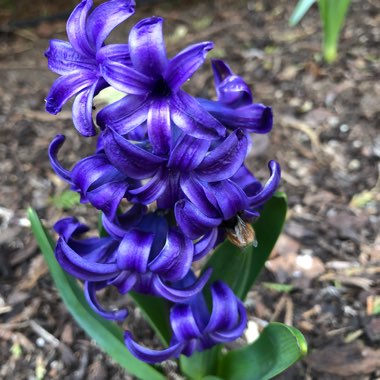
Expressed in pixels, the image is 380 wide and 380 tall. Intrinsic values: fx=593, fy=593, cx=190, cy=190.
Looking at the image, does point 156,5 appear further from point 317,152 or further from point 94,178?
point 94,178

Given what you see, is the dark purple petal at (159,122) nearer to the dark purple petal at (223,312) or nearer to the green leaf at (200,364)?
the dark purple petal at (223,312)

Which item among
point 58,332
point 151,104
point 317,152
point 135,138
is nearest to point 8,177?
point 58,332

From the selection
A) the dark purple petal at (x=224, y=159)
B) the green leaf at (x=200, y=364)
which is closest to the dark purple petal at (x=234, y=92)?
the dark purple petal at (x=224, y=159)

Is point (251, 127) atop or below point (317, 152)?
atop

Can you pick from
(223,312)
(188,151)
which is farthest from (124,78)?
(223,312)

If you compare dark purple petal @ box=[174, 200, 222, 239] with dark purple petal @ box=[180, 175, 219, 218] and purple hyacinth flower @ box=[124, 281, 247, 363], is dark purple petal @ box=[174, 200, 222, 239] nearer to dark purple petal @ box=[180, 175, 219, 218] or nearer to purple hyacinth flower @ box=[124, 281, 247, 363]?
dark purple petal @ box=[180, 175, 219, 218]

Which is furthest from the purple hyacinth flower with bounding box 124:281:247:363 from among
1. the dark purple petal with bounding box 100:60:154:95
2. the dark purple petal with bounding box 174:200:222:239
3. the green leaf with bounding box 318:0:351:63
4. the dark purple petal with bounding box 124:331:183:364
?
the green leaf with bounding box 318:0:351:63
